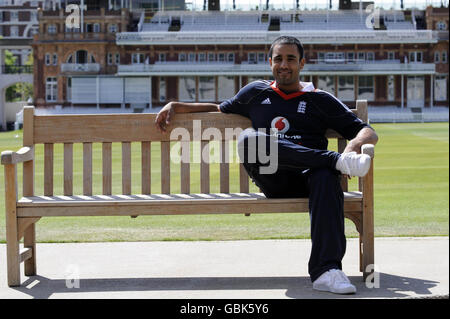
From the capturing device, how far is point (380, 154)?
55.8 feet

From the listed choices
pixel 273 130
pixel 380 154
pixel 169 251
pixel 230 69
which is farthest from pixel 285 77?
pixel 230 69

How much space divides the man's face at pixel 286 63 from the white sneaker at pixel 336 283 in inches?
38.9

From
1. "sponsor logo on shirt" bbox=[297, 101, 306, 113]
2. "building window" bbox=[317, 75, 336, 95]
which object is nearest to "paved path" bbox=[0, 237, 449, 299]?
"sponsor logo on shirt" bbox=[297, 101, 306, 113]

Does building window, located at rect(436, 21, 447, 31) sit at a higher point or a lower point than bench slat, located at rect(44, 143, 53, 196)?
higher

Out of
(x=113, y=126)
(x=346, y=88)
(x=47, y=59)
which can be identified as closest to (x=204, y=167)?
(x=113, y=126)

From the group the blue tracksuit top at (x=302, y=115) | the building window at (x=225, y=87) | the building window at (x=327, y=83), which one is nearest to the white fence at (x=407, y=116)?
the building window at (x=327, y=83)

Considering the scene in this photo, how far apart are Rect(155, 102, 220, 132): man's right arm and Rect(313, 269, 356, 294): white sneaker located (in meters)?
1.17

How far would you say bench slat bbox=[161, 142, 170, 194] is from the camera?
421 cm

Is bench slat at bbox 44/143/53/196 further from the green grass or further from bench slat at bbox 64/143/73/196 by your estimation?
the green grass

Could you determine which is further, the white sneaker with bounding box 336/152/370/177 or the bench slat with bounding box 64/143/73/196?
the bench slat with bounding box 64/143/73/196

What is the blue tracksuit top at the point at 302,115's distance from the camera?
383 centimetres

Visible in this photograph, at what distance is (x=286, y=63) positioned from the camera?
3840 millimetres

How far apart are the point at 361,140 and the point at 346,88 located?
5073cm
